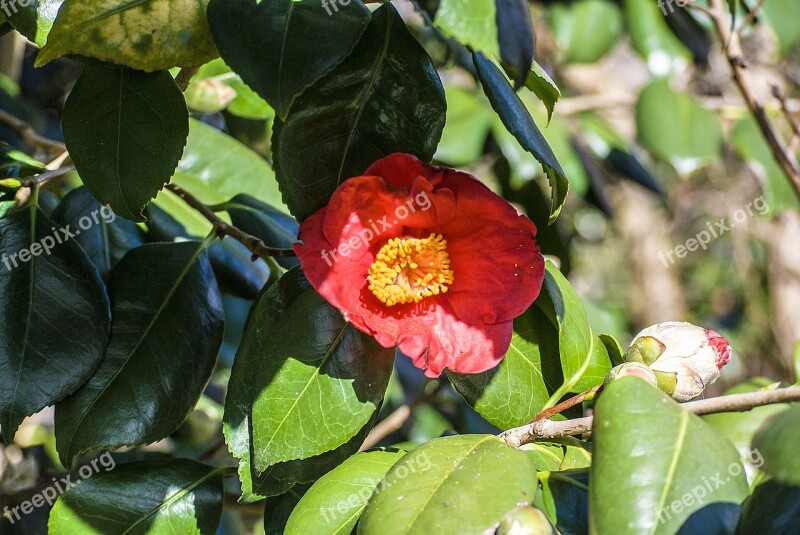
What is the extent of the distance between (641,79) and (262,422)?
3447 mm

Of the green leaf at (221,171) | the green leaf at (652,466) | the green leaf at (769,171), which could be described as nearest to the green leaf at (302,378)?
the green leaf at (652,466)

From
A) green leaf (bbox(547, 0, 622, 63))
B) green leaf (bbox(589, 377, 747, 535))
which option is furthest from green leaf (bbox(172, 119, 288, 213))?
green leaf (bbox(547, 0, 622, 63))

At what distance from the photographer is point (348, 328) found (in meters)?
0.67

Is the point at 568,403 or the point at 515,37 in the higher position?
the point at 515,37

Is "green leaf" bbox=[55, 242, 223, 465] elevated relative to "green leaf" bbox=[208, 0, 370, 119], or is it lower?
lower

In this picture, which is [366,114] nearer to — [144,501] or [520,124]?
[520,124]

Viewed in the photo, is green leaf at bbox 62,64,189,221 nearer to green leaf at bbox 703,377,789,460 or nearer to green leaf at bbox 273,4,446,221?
green leaf at bbox 273,4,446,221

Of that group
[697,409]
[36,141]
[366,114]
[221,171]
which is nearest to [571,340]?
[697,409]

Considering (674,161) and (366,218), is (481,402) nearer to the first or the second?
(366,218)

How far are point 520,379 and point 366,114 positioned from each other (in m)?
0.27

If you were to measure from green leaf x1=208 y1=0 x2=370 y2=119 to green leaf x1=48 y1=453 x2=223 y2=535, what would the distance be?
385 mm

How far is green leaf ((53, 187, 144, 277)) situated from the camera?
94 centimetres

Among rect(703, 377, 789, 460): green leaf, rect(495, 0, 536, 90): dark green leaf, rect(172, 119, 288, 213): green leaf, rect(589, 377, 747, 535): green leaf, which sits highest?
rect(495, 0, 536, 90): dark green leaf

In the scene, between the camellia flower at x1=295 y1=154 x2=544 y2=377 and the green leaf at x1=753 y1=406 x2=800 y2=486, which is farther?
the camellia flower at x1=295 y1=154 x2=544 y2=377
